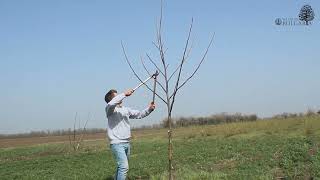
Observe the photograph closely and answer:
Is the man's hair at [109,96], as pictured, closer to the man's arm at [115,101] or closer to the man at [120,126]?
the man at [120,126]

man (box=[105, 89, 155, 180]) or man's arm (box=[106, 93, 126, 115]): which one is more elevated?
man's arm (box=[106, 93, 126, 115])

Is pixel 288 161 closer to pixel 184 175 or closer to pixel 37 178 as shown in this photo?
pixel 184 175

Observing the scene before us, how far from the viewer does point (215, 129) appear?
34906 millimetres

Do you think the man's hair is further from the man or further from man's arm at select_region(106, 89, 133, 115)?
man's arm at select_region(106, 89, 133, 115)

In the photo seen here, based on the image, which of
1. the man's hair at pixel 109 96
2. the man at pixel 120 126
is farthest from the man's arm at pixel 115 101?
the man's hair at pixel 109 96

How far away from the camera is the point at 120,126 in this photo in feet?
26.6

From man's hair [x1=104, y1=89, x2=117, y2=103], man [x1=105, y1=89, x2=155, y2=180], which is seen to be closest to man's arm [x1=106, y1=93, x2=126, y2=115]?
man [x1=105, y1=89, x2=155, y2=180]

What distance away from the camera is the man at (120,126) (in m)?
7.89

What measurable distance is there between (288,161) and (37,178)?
655cm

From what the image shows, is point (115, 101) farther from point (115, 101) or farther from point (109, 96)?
point (109, 96)

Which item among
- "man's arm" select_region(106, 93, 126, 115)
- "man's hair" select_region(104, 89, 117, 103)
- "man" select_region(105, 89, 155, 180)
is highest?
"man's hair" select_region(104, 89, 117, 103)

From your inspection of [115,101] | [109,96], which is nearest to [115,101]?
[115,101]

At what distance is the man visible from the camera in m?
7.89

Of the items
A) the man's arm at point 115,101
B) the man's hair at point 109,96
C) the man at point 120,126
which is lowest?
the man at point 120,126
